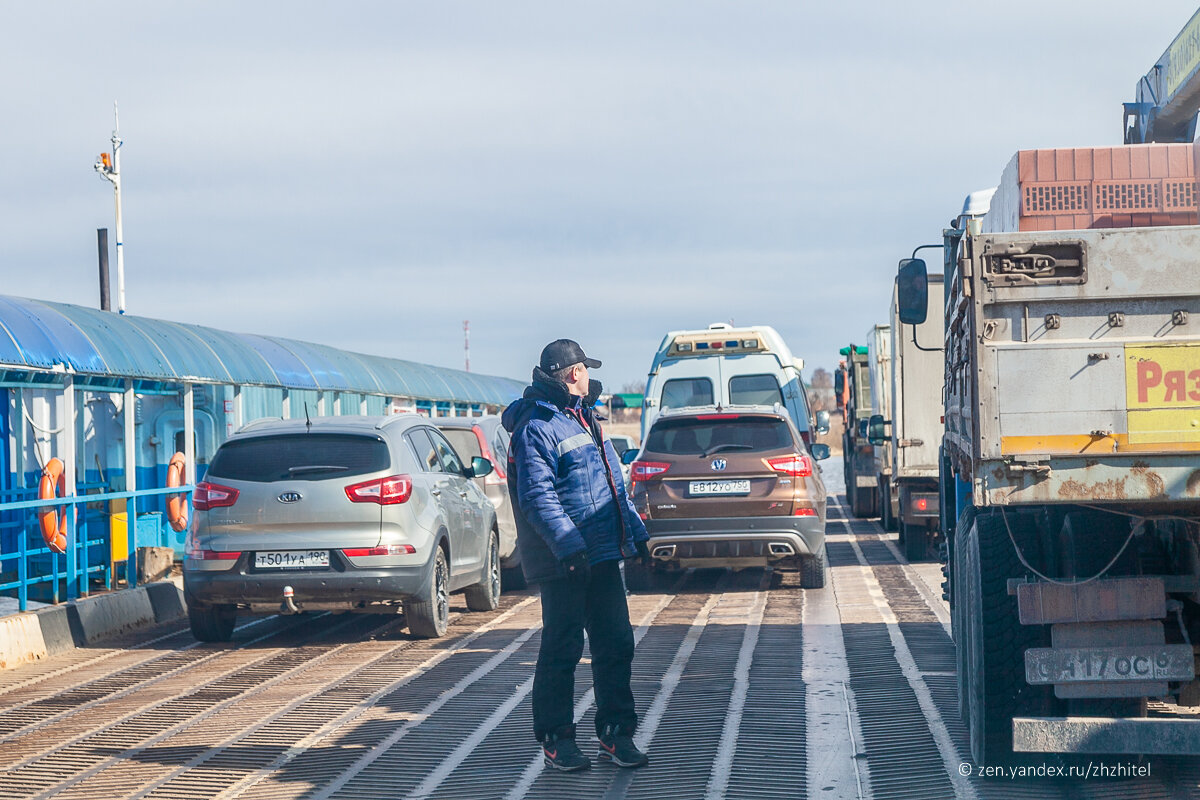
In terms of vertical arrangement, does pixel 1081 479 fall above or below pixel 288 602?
above

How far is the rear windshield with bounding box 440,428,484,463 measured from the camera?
14367mm

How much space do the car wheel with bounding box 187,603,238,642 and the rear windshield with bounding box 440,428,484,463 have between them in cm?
389

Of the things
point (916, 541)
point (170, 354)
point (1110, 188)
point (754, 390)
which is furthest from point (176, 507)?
point (1110, 188)

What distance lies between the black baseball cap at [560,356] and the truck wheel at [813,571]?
7.29 m

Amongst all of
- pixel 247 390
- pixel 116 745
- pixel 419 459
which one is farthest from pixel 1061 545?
pixel 247 390

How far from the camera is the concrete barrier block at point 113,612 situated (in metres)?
11.4

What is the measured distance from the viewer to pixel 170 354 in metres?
16.9

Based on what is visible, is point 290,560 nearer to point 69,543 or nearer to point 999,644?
point 69,543

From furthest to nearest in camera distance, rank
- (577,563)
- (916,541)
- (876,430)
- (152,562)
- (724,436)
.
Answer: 1. (916,541)
2. (152,562)
3. (876,430)
4. (724,436)
5. (577,563)

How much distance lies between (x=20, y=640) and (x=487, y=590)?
3935 millimetres

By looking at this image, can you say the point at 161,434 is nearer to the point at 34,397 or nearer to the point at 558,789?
the point at 34,397

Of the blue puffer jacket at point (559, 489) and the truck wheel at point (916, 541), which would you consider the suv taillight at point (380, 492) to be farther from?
the truck wheel at point (916, 541)

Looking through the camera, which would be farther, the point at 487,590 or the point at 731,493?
the point at 731,493

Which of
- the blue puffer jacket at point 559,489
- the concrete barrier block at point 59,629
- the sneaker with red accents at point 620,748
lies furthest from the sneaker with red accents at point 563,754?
the concrete barrier block at point 59,629
